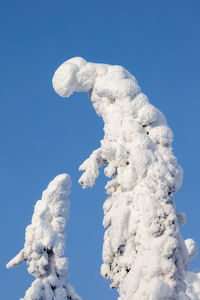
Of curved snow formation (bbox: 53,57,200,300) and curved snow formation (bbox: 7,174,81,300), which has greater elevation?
curved snow formation (bbox: 7,174,81,300)

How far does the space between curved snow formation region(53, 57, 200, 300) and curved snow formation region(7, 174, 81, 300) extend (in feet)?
19.3

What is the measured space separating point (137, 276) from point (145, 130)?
209cm

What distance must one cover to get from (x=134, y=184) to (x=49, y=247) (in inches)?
261

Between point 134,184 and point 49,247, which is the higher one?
point 49,247

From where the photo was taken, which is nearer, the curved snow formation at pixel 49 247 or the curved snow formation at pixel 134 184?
the curved snow formation at pixel 134 184

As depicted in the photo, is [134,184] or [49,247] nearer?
[134,184]

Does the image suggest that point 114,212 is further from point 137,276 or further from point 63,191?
point 63,191

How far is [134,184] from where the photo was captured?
721 cm

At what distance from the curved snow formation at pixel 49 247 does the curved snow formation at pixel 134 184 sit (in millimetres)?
5876

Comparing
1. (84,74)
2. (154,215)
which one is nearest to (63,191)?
(84,74)

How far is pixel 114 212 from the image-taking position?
23.7 feet

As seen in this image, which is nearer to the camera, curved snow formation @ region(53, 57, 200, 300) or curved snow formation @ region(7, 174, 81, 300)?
curved snow formation @ region(53, 57, 200, 300)

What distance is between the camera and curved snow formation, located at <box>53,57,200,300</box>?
6.70 m

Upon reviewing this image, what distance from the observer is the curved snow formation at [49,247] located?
Result: 13.1 metres
